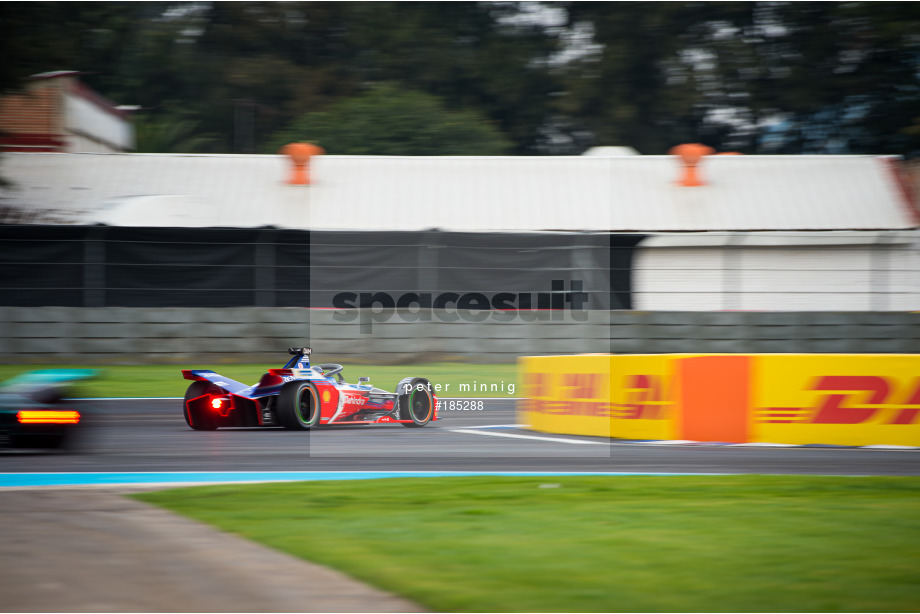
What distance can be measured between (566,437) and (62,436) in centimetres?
483

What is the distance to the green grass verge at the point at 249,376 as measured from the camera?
15891mm

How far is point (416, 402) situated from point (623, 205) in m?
13.4

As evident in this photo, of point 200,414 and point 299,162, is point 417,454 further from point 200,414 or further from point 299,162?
point 299,162

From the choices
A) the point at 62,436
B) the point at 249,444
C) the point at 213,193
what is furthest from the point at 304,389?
the point at 213,193

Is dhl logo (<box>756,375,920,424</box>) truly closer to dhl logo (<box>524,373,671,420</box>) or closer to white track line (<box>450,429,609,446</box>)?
dhl logo (<box>524,373,671,420</box>)

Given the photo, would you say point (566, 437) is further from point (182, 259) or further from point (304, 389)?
point (182, 259)

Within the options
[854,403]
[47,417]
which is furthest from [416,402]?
[854,403]

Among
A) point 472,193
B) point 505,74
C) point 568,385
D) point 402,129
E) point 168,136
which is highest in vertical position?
point 505,74

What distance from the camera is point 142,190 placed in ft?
76.0

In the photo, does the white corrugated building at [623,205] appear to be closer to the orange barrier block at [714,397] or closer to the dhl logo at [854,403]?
the dhl logo at [854,403]

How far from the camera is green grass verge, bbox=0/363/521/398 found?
15891mm

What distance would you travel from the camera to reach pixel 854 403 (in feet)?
31.0

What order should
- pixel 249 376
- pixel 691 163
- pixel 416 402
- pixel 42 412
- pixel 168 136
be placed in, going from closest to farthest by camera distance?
pixel 42 412 → pixel 416 402 → pixel 249 376 → pixel 691 163 → pixel 168 136

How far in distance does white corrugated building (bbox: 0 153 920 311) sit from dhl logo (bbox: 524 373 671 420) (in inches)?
394
